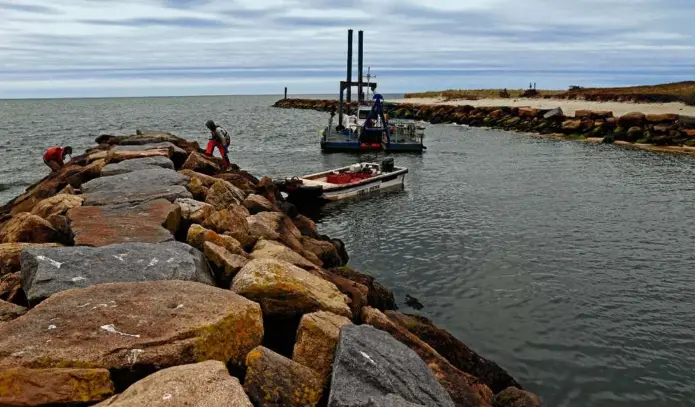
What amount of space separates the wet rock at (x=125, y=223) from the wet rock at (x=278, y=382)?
12.8ft

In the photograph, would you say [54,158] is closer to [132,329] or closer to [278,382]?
[132,329]

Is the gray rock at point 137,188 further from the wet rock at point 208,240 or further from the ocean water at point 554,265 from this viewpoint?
the ocean water at point 554,265

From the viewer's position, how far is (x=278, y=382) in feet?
16.4

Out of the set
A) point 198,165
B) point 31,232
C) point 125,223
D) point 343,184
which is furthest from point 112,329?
point 343,184

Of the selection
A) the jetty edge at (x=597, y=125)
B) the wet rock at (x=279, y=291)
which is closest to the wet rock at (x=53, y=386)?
the wet rock at (x=279, y=291)

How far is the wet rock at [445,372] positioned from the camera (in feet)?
21.7

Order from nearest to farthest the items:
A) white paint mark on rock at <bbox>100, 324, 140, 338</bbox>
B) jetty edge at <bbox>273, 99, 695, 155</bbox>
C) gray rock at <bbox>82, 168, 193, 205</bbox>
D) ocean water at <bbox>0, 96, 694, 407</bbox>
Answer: white paint mark on rock at <bbox>100, 324, 140, 338</bbox> < ocean water at <bbox>0, 96, 694, 407</bbox> < gray rock at <bbox>82, 168, 193, 205</bbox> < jetty edge at <bbox>273, 99, 695, 155</bbox>

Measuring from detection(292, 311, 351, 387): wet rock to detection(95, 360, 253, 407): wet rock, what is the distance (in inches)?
47.2

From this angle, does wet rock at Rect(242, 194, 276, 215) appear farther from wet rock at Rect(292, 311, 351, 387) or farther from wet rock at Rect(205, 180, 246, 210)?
wet rock at Rect(292, 311, 351, 387)

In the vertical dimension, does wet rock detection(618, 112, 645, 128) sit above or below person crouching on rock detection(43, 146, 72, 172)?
above

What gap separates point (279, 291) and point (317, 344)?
0.99 metres

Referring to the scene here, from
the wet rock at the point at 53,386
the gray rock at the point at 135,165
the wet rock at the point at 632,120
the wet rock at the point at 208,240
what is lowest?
the wet rock at the point at 53,386

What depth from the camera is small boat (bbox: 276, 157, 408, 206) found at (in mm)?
23078

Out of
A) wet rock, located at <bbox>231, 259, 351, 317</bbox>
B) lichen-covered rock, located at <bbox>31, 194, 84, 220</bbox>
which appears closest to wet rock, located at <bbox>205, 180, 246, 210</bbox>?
lichen-covered rock, located at <bbox>31, 194, 84, 220</bbox>
